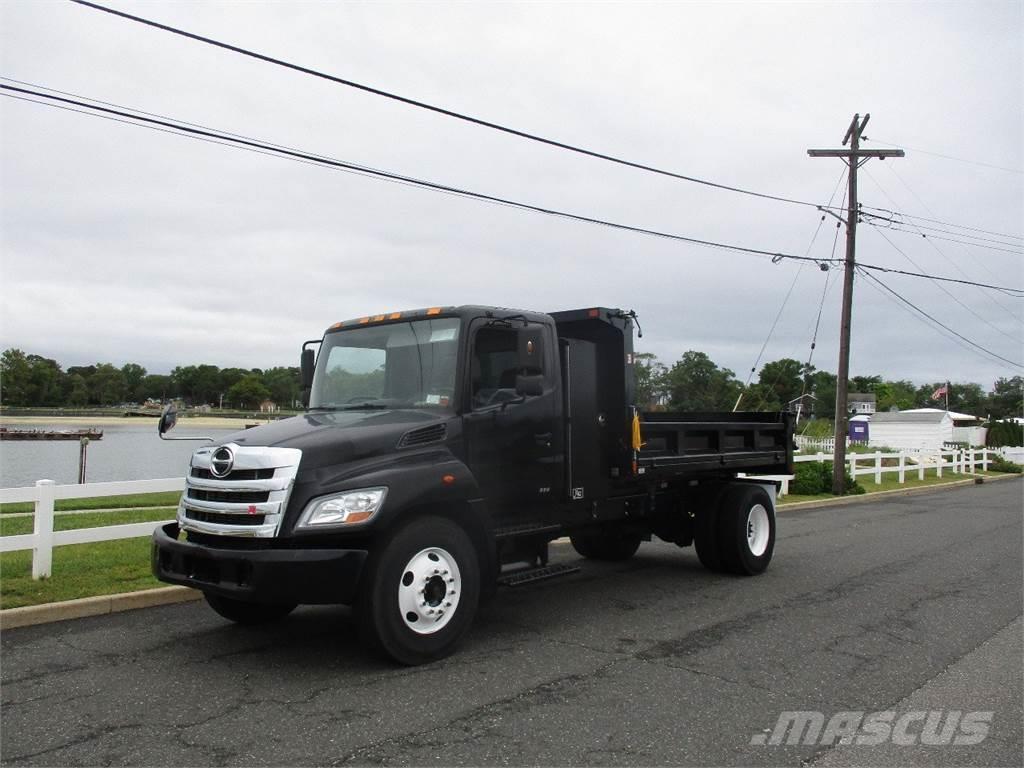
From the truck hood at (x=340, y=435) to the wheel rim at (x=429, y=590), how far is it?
2.67ft

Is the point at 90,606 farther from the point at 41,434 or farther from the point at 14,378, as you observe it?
the point at 14,378

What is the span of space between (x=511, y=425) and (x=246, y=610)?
2.62 m

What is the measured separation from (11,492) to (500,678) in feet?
16.8

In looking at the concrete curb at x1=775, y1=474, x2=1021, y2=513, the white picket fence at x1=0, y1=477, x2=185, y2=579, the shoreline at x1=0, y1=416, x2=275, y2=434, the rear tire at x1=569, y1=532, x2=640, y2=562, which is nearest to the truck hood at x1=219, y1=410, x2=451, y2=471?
the white picket fence at x1=0, y1=477, x2=185, y2=579

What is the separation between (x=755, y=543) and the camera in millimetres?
9422

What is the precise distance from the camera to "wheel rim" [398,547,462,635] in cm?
551

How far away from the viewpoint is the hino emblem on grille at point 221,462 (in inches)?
216

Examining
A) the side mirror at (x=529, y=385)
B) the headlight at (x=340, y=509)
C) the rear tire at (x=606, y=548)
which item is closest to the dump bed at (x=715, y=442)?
the rear tire at (x=606, y=548)

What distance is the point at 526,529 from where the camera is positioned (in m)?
6.68

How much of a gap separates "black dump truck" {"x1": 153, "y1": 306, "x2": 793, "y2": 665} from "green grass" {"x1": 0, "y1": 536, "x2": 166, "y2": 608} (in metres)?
1.45

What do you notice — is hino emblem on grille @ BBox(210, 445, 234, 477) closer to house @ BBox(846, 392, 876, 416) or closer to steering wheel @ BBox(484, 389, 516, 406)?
steering wheel @ BBox(484, 389, 516, 406)

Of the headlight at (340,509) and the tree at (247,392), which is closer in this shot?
the headlight at (340,509)

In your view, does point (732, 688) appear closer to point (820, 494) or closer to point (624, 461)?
point (624, 461)

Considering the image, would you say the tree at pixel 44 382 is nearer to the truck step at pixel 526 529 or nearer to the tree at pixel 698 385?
the tree at pixel 698 385
